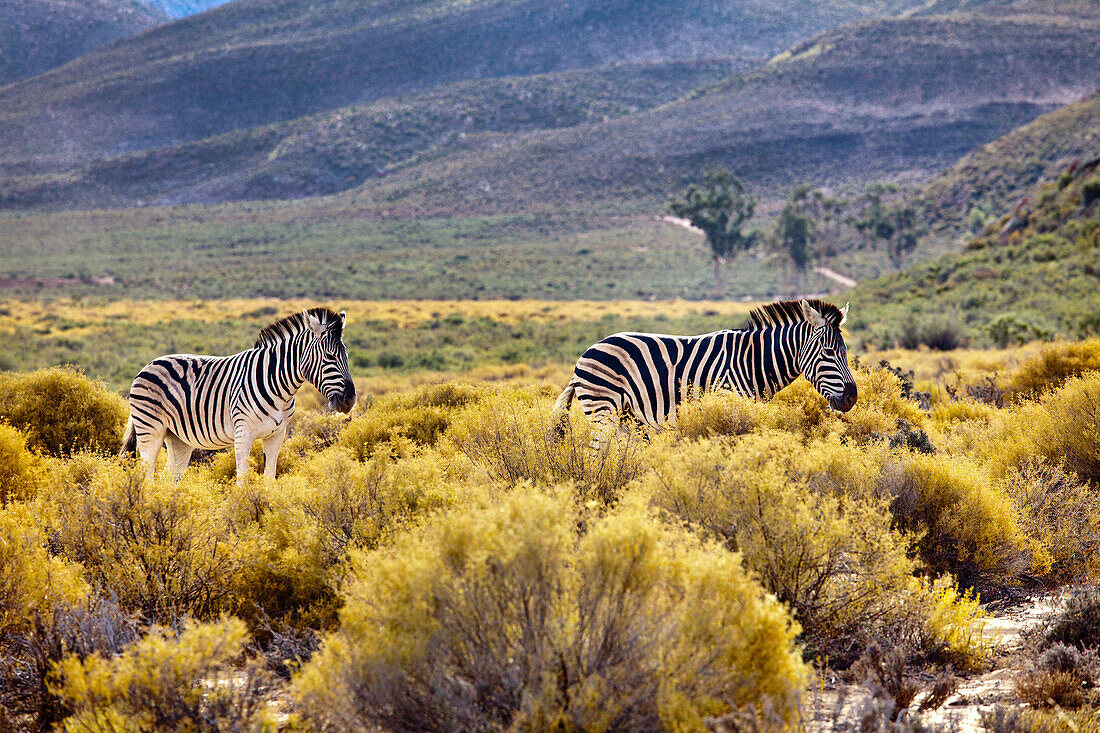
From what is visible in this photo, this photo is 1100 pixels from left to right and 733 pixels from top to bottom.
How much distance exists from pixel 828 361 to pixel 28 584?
635 centimetres

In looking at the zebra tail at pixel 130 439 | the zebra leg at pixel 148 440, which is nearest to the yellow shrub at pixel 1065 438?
the zebra leg at pixel 148 440

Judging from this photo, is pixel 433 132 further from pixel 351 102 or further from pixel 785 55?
pixel 785 55

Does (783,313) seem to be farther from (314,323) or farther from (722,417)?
(314,323)

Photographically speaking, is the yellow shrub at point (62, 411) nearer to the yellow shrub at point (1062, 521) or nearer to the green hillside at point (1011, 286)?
the yellow shrub at point (1062, 521)

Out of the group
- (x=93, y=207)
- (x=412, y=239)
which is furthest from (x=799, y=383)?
(x=93, y=207)

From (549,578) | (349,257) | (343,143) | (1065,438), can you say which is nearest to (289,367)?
(549,578)

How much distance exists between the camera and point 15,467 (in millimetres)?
6938

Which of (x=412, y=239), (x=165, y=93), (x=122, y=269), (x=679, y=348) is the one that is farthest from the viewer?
(x=165, y=93)

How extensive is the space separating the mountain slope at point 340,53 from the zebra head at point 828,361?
5774 inches

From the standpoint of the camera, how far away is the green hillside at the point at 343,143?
110 m

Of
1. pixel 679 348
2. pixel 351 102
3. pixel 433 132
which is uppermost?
pixel 351 102

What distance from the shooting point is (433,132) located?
12075cm

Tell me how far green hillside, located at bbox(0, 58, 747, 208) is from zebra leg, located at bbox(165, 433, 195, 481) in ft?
350

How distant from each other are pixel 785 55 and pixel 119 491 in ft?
434
